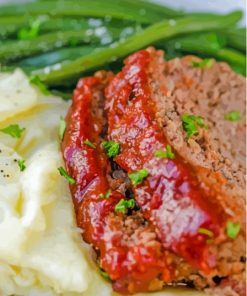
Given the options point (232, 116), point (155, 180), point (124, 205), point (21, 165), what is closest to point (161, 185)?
point (155, 180)

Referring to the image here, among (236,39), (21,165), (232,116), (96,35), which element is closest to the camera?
(21,165)

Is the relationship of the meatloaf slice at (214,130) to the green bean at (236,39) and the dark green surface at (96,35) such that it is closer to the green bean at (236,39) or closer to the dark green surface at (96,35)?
the dark green surface at (96,35)

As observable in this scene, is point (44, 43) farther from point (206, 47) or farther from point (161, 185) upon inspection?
point (161, 185)

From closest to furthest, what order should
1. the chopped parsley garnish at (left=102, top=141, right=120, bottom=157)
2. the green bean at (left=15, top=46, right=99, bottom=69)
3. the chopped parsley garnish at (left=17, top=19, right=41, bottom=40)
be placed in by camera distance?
the chopped parsley garnish at (left=102, top=141, right=120, bottom=157) < the green bean at (left=15, top=46, right=99, bottom=69) < the chopped parsley garnish at (left=17, top=19, right=41, bottom=40)


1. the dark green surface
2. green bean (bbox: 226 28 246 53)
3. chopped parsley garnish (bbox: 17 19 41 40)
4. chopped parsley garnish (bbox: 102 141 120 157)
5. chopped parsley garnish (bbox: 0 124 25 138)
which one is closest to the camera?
chopped parsley garnish (bbox: 102 141 120 157)

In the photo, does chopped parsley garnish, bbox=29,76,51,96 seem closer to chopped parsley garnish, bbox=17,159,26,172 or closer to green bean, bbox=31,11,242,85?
green bean, bbox=31,11,242,85

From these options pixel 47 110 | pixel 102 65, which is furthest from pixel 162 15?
pixel 47 110

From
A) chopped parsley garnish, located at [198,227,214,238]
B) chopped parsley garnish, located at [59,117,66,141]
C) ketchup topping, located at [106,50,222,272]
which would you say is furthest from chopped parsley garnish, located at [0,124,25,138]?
chopped parsley garnish, located at [198,227,214,238]
